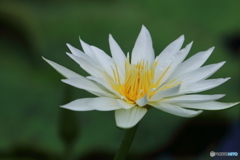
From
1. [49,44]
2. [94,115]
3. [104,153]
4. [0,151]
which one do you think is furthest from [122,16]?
[0,151]

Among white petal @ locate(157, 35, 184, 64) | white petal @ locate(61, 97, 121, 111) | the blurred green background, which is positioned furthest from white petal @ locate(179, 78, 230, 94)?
the blurred green background

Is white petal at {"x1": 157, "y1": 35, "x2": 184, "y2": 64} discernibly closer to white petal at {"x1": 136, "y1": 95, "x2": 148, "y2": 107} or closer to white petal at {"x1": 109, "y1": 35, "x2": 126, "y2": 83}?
white petal at {"x1": 109, "y1": 35, "x2": 126, "y2": 83}

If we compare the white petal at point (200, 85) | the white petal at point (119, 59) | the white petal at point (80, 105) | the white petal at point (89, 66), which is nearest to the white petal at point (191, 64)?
the white petal at point (200, 85)

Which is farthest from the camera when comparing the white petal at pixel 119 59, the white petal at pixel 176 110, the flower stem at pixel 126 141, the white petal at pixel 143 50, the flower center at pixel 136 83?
the white petal at pixel 143 50

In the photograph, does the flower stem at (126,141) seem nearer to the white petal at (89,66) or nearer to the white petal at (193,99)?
the white petal at (193,99)

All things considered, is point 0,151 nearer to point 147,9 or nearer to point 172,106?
point 172,106

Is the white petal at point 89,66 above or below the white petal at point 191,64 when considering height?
above
